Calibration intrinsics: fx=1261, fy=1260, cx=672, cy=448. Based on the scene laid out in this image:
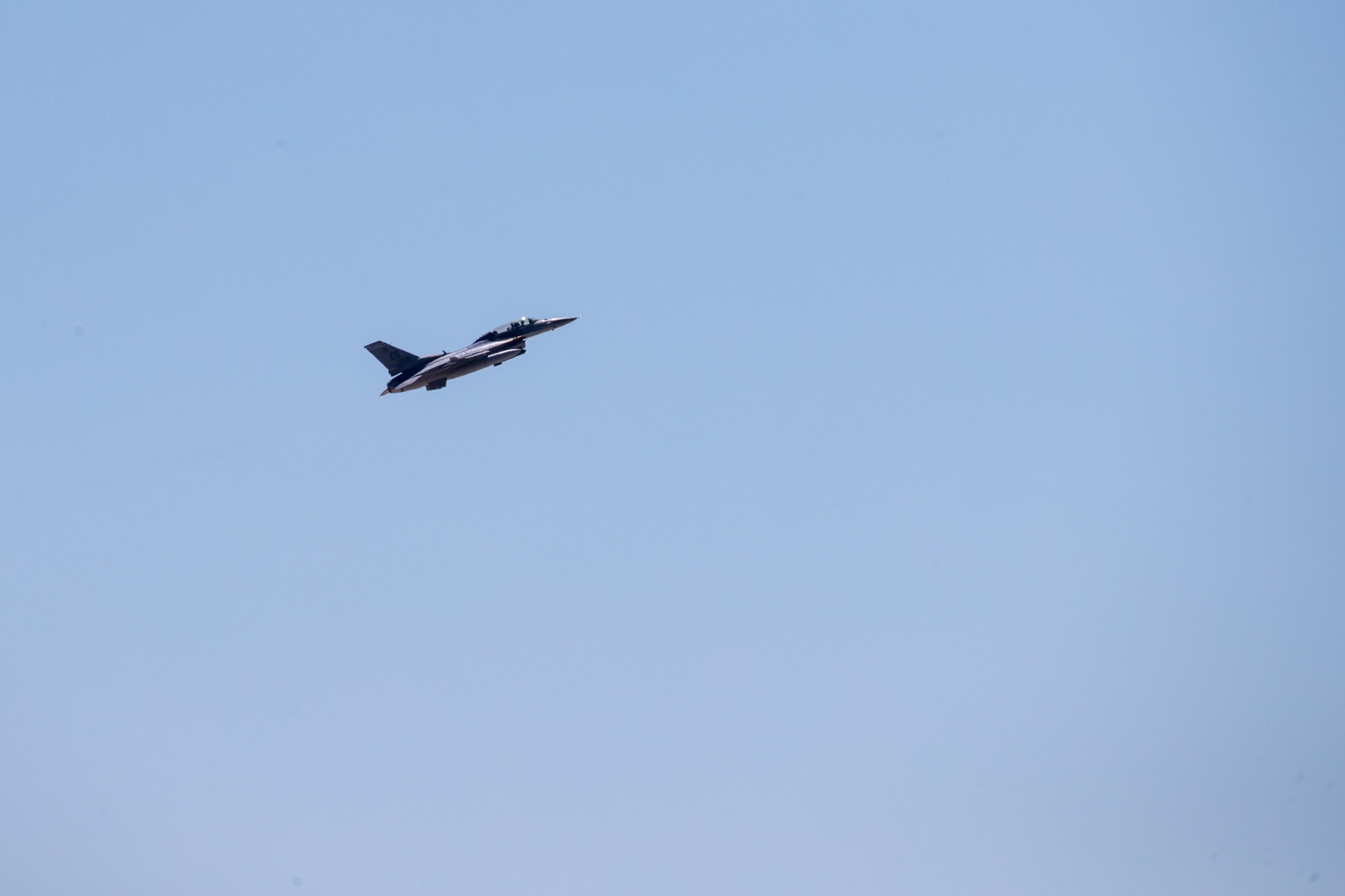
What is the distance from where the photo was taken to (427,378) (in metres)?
85.5

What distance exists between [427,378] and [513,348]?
613 centimetres

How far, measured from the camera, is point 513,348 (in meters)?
86.4

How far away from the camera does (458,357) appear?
8538 cm

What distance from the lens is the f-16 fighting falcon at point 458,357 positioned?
85.4m

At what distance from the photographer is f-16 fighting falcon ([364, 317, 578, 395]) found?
280 feet
